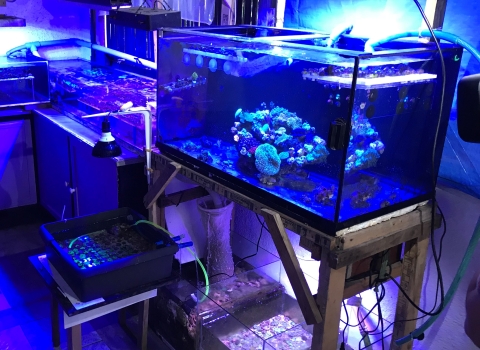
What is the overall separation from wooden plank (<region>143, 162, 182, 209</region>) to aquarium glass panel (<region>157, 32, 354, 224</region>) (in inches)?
2.6

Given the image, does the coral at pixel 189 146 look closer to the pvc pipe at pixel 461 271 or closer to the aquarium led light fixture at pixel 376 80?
the aquarium led light fixture at pixel 376 80

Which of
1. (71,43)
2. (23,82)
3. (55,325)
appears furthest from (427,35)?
(71,43)

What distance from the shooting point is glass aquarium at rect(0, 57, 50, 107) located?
134 inches

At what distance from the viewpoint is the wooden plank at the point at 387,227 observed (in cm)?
167

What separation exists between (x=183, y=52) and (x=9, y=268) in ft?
6.05

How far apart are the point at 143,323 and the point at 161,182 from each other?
666mm

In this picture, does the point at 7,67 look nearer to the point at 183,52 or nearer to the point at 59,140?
the point at 59,140

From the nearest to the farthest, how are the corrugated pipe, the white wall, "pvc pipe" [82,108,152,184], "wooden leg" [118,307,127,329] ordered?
"pvc pipe" [82,108,152,184] < "wooden leg" [118,307,127,329] < the corrugated pipe < the white wall

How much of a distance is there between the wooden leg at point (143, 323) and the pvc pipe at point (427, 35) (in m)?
1.47

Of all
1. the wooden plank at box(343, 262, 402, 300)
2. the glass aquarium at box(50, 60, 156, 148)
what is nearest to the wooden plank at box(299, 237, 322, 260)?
the wooden plank at box(343, 262, 402, 300)

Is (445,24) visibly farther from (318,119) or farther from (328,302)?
(328,302)

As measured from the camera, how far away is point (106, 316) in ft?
9.09

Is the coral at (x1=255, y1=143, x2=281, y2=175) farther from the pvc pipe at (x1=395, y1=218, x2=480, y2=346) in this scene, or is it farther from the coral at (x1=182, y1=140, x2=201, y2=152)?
the pvc pipe at (x1=395, y1=218, x2=480, y2=346)

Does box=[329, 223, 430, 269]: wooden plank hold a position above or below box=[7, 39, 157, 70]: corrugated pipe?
below
